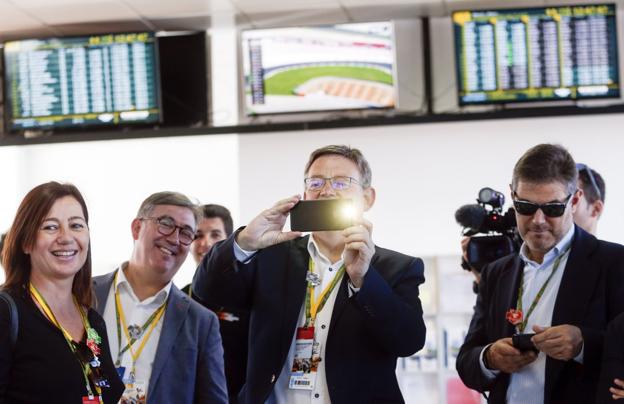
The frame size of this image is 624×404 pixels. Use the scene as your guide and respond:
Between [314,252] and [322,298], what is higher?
[314,252]

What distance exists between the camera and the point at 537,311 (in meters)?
3.00

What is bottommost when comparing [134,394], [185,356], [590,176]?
[134,394]

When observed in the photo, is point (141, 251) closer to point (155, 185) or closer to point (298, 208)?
point (298, 208)

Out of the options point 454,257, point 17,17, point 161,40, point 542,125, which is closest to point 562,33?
point 542,125

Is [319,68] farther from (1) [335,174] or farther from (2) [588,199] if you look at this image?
(1) [335,174]

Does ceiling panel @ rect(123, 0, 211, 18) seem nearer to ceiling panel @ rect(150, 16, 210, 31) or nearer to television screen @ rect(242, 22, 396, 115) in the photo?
ceiling panel @ rect(150, 16, 210, 31)

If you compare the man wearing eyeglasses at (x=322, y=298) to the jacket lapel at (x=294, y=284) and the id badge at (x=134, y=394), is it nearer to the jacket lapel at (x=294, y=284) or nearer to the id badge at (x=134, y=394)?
the jacket lapel at (x=294, y=284)

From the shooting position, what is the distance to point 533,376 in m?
2.96

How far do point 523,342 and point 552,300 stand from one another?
21 centimetres

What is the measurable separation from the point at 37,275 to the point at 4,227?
4731 millimetres

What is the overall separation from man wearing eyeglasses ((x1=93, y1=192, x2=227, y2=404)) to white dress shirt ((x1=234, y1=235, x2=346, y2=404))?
0.62 m

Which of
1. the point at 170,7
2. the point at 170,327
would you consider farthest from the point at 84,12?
the point at 170,327

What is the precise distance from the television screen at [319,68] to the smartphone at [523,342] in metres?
3.85

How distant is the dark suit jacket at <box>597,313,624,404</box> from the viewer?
8.77ft
